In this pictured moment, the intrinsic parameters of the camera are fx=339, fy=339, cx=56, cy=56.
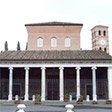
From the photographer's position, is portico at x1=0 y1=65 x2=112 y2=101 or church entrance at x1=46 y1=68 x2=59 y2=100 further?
church entrance at x1=46 y1=68 x2=59 y2=100

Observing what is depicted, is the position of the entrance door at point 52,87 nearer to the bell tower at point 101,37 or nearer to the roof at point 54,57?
the roof at point 54,57

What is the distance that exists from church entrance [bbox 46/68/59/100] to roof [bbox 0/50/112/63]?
268 centimetres

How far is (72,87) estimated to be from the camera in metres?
47.5

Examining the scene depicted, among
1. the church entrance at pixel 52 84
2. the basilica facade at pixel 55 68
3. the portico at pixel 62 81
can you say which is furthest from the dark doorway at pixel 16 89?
the church entrance at pixel 52 84

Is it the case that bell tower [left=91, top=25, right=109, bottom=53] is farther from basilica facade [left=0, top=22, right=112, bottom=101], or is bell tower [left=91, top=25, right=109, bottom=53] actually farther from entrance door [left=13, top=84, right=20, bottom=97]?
entrance door [left=13, top=84, right=20, bottom=97]

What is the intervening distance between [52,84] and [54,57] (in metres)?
4.40

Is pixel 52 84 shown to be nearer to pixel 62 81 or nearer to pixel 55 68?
pixel 55 68

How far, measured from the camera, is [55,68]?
48250mm

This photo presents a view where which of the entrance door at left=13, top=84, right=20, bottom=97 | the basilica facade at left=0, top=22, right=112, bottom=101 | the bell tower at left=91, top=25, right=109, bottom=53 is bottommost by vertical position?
the entrance door at left=13, top=84, right=20, bottom=97

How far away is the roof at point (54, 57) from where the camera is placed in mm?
45125

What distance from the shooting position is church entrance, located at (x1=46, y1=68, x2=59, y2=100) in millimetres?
47812

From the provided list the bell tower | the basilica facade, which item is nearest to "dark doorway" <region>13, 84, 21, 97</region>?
the basilica facade

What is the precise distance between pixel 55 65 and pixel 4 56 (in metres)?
7.33

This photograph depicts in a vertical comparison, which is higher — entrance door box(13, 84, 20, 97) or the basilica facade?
the basilica facade
